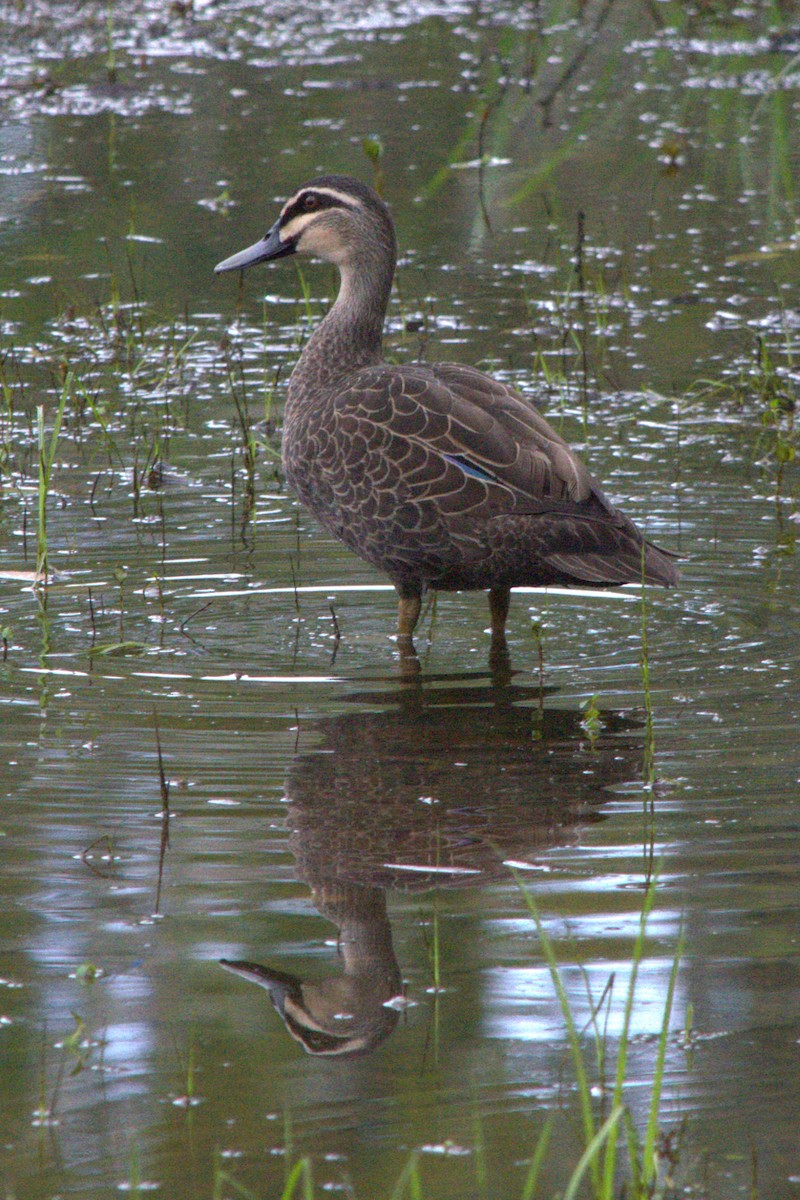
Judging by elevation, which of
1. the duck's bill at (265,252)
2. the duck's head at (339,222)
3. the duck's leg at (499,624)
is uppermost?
the duck's head at (339,222)

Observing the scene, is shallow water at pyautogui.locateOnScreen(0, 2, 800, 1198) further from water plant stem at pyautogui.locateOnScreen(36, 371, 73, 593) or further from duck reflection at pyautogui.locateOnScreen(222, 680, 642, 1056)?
water plant stem at pyautogui.locateOnScreen(36, 371, 73, 593)

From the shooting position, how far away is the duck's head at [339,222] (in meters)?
6.90

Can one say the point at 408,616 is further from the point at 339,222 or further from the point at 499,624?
the point at 339,222

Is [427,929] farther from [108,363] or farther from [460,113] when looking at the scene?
[460,113]

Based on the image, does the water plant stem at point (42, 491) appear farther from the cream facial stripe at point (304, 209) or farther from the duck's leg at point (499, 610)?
the duck's leg at point (499, 610)

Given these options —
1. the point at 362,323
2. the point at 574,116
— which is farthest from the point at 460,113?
the point at 362,323

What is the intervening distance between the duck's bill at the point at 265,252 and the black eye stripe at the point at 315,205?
0.10 meters

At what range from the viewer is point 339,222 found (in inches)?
273

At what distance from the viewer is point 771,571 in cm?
679

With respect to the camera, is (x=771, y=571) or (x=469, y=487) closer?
(x=469, y=487)

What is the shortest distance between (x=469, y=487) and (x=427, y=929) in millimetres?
2173

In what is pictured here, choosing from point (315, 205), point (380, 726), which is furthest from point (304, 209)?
point (380, 726)

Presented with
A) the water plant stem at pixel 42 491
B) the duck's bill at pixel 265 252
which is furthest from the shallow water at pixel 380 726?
the duck's bill at pixel 265 252

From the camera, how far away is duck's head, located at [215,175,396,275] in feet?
22.6
